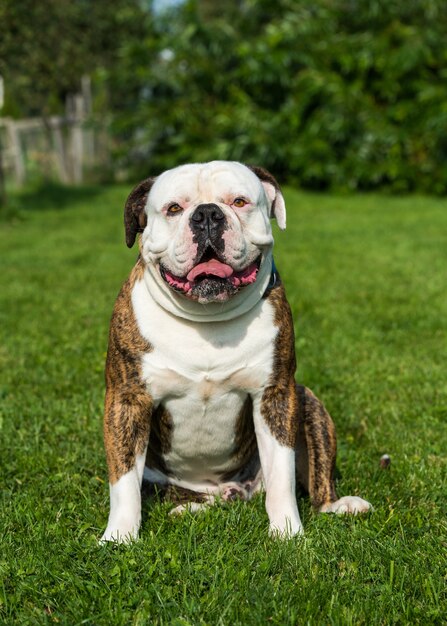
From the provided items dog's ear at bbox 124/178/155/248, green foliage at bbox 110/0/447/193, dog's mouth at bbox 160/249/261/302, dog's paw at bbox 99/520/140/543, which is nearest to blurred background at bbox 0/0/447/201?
green foliage at bbox 110/0/447/193

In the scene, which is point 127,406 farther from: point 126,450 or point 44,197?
point 44,197

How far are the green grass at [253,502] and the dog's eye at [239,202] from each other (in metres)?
1.17

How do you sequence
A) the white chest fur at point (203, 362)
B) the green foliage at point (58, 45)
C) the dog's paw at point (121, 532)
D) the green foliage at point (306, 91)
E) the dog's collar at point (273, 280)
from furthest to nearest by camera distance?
1. the green foliage at point (306, 91)
2. the green foliage at point (58, 45)
3. the dog's collar at point (273, 280)
4. the white chest fur at point (203, 362)
5. the dog's paw at point (121, 532)

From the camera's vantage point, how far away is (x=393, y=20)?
15852 mm

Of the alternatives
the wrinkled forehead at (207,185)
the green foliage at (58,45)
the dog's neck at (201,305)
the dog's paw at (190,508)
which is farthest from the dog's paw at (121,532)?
the green foliage at (58,45)

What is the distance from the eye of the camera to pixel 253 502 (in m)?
3.21

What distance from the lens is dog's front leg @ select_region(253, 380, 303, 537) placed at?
292 centimetres

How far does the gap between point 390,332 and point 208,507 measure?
3.19m

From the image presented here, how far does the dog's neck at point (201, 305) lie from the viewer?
2896 millimetres

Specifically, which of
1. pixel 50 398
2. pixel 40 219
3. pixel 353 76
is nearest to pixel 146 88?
pixel 353 76

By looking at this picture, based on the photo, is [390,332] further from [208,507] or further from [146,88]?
[146,88]

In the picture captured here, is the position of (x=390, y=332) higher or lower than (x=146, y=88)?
higher

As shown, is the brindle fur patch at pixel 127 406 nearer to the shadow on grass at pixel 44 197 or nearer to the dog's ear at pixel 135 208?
the dog's ear at pixel 135 208

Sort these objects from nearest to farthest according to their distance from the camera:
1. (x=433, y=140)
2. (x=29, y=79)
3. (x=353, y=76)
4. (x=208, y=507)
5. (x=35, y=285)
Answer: (x=208, y=507), (x=35, y=285), (x=433, y=140), (x=353, y=76), (x=29, y=79)
